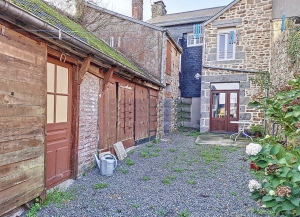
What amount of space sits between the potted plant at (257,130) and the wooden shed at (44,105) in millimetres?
7048

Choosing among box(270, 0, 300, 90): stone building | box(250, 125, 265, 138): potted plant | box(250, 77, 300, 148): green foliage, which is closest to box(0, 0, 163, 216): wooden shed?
box(250, 77, 300, 148): green foliage

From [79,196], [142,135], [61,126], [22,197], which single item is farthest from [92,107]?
[142,135]

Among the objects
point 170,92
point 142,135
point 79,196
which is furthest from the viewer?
point 170,92

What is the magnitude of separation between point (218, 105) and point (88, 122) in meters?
8.80

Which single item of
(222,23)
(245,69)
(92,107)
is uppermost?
(222,23)

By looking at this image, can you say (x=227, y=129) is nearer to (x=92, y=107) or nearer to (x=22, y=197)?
(x=92, y=107)

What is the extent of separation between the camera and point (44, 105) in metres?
3.39

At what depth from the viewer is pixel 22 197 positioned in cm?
296

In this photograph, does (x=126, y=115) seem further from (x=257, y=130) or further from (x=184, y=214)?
(x=257, y=130)

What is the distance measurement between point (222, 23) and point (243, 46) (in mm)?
1597

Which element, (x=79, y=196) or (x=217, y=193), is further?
(x=217, y=193)

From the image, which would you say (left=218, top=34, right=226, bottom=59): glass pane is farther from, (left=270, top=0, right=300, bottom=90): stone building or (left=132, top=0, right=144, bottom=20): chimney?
(left=132, top=0, right=144, bottom=20): chimney

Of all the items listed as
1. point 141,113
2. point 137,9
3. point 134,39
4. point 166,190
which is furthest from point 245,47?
point 166,190

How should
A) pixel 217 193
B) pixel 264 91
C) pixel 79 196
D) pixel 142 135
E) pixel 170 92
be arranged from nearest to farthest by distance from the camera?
pixel 79 196 < pixel 217 193 < pixel 142 135 < pixel 264 91 < pixel 170 92
